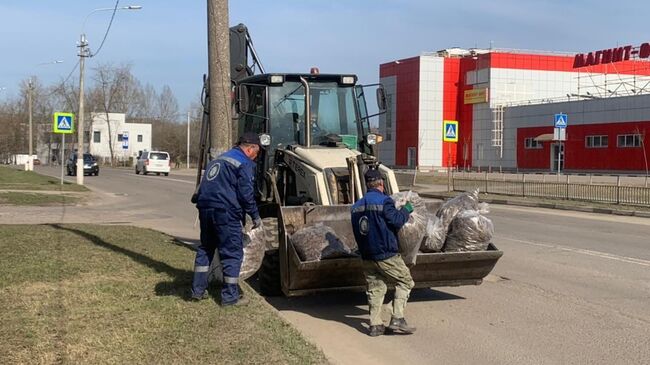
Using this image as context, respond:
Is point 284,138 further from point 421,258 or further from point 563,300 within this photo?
point 563,300

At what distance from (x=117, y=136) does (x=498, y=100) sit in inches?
2426

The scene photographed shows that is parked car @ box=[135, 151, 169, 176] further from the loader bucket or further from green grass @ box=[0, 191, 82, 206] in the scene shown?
the loader bucket

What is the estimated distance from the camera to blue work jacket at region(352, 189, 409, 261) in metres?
6.00

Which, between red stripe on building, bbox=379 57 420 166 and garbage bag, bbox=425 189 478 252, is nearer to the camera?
garbage bag, bbox=425 189 478 252

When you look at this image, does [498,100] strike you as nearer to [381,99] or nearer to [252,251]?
[381,99]

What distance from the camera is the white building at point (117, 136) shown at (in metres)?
98.7

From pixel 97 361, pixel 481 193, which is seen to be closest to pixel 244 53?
pixel 97 361

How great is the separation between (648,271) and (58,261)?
8.57 metres

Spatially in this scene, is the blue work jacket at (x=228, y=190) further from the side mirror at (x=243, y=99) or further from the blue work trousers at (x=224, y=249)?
the side mirror at (x=243, y=99)

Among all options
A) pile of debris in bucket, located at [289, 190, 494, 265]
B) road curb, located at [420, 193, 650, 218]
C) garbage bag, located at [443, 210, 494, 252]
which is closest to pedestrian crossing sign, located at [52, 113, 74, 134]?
road curb, located at [420, 193, 650, 218]

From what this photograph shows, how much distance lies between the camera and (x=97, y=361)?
15.4 ft

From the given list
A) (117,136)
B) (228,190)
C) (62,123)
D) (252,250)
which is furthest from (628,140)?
(117,136)

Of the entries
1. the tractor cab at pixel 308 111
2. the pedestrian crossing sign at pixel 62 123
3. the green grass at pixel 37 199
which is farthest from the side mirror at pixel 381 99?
the pedestrian crossing sign at pixel 62 123

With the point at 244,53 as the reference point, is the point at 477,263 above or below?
below
